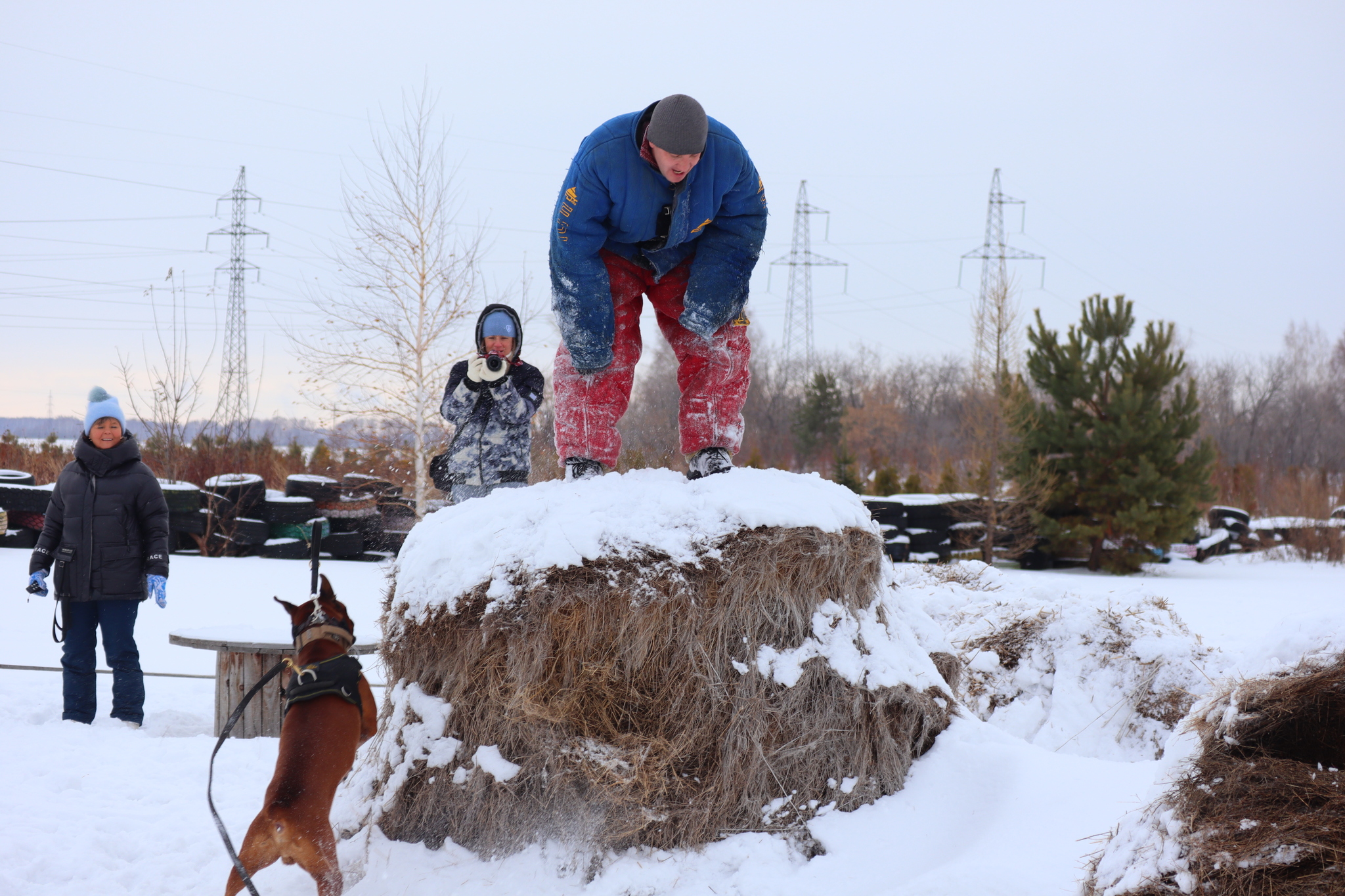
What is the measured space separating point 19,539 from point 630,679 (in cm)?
1426

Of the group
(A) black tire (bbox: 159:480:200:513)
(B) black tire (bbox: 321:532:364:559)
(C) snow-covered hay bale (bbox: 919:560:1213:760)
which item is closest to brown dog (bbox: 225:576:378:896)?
(C) snow-covered hay bale (bbox: 919:560:1213:760)

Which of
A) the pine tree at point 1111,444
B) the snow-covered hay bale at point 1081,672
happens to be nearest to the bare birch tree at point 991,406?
the pine tree at point 1111,444

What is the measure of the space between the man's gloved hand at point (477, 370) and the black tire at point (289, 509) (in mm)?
10667

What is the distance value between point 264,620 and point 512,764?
6.87 meters

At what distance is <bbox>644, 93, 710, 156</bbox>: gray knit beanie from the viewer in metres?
2.98

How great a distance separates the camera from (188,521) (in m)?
13.1

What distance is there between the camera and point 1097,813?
271cm

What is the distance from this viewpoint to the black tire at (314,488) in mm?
14273

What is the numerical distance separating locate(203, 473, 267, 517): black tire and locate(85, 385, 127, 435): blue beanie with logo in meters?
8.49

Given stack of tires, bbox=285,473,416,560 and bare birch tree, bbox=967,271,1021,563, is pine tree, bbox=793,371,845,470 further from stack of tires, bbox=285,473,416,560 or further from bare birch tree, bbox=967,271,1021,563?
stack of tires, bbox=285,473,416,560

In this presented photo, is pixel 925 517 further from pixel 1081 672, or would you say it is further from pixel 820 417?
pixel 820 417

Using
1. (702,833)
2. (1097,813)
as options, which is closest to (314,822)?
(702,833)

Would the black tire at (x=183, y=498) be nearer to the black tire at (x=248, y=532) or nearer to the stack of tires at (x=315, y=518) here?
the black tire at (x=248, y=532)

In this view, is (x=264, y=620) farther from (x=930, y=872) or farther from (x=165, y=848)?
(x=930, y=872)
